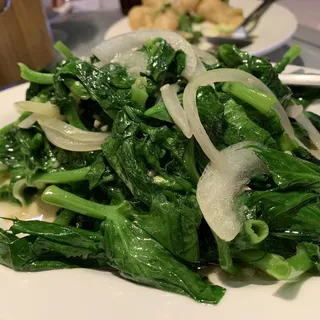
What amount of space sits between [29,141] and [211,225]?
94 cm

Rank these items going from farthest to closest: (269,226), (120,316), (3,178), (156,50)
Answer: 1. (3,178)
2. (156,50)
3. (269,226)
4. (120,316)

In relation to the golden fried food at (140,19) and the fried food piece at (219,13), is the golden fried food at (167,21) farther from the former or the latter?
the fried food piece at (219,13)

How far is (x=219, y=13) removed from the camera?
10.5ft

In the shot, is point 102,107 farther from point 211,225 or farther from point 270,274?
point 270,274

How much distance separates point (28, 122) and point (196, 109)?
30.4 inches

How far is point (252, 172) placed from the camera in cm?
139

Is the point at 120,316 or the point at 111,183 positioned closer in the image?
the point at 120,316

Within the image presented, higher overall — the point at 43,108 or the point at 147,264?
the point at 43,108

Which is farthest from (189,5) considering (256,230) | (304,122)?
(256,230)

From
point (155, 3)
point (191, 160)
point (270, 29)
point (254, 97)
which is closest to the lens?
point (191, 160)

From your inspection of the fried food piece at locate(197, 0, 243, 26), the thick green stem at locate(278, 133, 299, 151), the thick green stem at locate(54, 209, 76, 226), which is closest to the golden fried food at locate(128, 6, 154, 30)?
the fried food piece at locate(197, 0, 243, 26)

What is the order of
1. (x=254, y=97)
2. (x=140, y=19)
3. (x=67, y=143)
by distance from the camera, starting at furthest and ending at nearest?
(x=140, y=19), (x=67, y=143), (x=254, y=97)

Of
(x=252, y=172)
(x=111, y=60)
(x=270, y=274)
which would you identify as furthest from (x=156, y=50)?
(x=270, y=274)

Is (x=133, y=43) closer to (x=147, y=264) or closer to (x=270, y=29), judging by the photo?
(x=147, y=264)
